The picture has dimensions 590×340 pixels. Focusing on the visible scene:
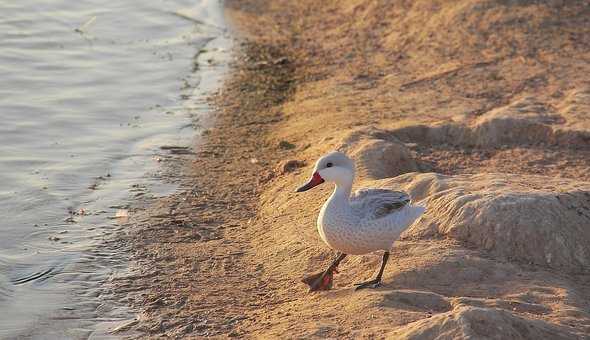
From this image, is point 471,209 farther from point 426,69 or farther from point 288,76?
point 288,76

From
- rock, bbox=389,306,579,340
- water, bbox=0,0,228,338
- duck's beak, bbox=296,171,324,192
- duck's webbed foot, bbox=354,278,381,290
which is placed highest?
water, bbox=0,0,228,338

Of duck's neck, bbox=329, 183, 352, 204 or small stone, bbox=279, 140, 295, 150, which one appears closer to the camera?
duck's neck, bbox=329, 183, 352, 204

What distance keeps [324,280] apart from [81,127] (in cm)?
520

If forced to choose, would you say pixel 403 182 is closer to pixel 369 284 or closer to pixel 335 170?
pixel 335 170

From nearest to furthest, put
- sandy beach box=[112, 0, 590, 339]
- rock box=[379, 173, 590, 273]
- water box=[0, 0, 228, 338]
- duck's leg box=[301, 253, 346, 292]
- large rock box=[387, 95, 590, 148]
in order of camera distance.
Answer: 1. sandy beach box=[112, 0, 590, 339]
2. duck's leg box=[301, 253, 346, 292]
3. rock box=[379, 173, 590, 273]
4. water box=[0, 0, 228, 338]
5. large rock box=[387, 95, 590, 148]

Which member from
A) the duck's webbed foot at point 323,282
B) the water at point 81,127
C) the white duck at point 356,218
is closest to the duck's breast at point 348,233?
the white duck at point 356,218

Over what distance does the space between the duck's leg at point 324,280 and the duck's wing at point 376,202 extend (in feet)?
1.32

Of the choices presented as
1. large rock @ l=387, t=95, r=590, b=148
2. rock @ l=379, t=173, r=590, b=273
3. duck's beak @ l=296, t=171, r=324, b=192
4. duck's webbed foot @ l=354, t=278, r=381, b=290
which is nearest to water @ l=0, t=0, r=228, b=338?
duck's beak @ l=296, t=171, r=324, b=192

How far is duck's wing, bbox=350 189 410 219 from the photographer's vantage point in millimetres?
6215

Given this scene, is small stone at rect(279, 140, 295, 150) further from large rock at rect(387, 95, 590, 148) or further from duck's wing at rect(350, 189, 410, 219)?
duck's wing at rect(350, 189, 410, 219)

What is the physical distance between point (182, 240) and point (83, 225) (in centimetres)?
95

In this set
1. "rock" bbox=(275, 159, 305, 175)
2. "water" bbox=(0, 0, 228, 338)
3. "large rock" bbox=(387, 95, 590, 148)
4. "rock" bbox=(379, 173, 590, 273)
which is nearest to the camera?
"rock" bbox=(379, 173, 590, 273)

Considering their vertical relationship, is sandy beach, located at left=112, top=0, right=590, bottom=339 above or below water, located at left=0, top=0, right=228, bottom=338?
below

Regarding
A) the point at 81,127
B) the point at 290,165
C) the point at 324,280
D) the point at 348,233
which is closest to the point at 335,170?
the point at 348,233
